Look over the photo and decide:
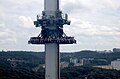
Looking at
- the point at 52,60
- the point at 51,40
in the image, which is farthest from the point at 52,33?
the point at 52,60

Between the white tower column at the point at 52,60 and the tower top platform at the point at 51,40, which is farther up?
the tower top platform at the point at 51,40

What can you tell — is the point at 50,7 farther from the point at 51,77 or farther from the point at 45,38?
the point at 51,77

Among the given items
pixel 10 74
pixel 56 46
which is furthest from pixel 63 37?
pixel 10 74

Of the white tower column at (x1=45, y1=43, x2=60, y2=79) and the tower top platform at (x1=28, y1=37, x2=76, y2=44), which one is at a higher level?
the tower top platform at (x1=28, y1=37, x2=76, y2=44)

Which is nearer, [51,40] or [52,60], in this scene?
[51,40]

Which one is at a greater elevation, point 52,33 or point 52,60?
point 52,33

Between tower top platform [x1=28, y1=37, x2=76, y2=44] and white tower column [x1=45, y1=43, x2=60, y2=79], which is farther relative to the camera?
white tower column [x1=45, y1=43, x2=60, y2=79]

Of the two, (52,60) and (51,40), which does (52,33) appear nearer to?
(51,40)

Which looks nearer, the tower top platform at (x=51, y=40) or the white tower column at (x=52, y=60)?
the tower top platform at (x=51, y=40)
